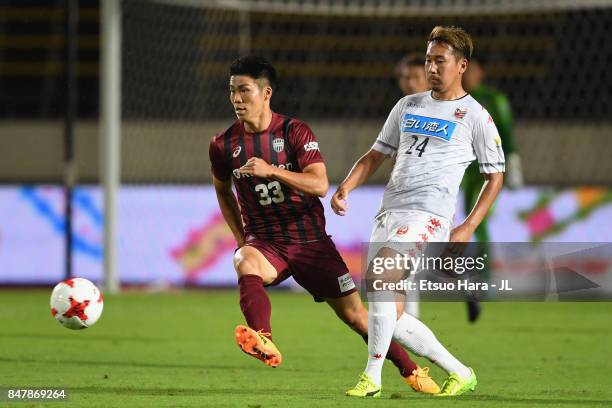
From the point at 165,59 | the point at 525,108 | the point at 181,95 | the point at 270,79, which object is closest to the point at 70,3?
the point at 165,59

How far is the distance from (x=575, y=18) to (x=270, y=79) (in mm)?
11378

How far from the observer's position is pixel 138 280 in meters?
13.9

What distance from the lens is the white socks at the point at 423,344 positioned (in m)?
5.83

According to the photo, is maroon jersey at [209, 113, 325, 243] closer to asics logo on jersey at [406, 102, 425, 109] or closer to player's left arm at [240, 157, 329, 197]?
player's left arm at [240, 157, 329, 197]

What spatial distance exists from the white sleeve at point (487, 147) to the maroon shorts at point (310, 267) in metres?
0.94

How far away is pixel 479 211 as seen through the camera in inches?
222

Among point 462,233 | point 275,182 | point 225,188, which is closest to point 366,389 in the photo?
point 462,233

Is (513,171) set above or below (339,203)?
below

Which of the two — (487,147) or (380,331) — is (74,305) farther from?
(487,147)

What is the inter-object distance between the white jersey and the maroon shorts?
49 cm

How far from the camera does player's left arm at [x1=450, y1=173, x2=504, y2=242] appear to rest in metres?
5.54

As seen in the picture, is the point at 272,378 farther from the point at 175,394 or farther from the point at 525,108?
the point at 525,108

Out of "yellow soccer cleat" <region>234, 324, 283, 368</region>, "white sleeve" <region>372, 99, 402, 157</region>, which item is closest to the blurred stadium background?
"white sleeve" <region>372, 99, 402, 157</region>

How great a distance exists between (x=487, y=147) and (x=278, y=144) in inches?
42.5
